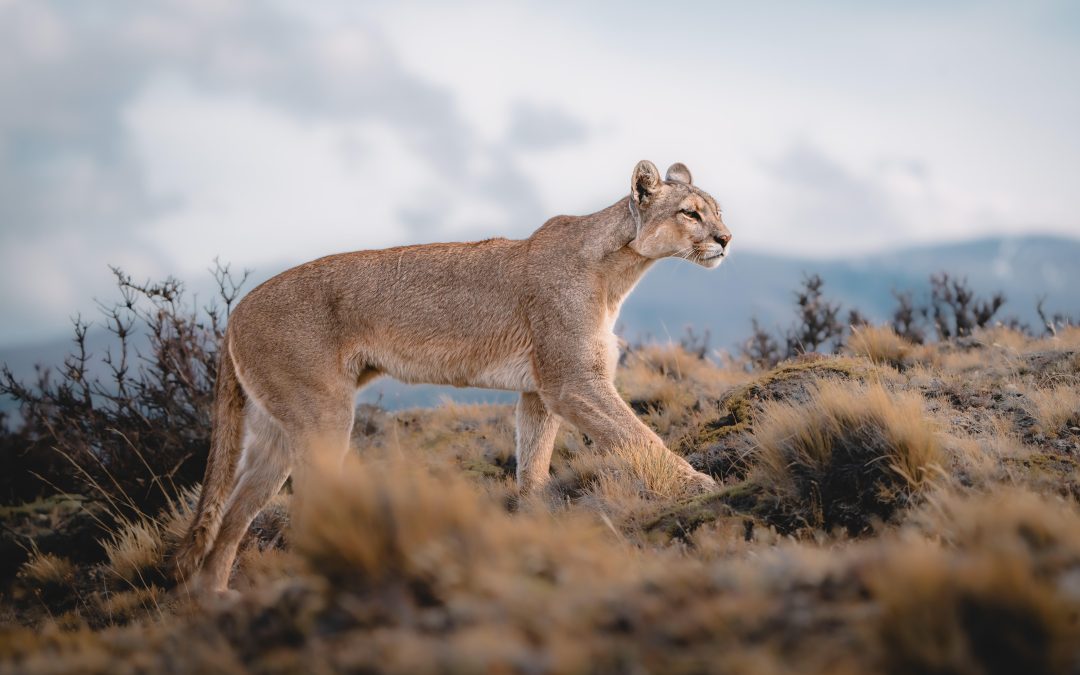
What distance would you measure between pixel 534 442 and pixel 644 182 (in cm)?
248

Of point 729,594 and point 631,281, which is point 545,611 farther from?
point 631,281

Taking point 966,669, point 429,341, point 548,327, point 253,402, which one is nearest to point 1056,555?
point 966,669

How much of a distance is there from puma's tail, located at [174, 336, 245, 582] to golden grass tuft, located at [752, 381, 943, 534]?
160 inches

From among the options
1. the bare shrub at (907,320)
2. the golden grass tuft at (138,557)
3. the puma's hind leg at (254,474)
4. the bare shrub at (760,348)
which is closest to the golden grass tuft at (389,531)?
the puma's hind leg at (254,474)

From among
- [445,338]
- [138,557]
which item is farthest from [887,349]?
[138,557]

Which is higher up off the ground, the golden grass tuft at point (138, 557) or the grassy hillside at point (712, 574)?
the grassy hillside at point (712, 574)

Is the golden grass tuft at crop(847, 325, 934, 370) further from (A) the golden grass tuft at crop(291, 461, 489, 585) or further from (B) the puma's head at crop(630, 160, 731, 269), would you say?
(A) the golden grass tuft at crop(291, 461, 489, 585)

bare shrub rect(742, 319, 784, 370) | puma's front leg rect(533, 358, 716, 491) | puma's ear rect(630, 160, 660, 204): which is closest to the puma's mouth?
puma's ear rect(630, 160, 660, 204)

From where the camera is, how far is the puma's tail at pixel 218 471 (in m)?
6.23

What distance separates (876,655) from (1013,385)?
20.1 ft

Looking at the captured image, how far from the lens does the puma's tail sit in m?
6.23

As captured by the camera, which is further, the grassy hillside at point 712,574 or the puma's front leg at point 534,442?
the puma's front leg at point 534,442

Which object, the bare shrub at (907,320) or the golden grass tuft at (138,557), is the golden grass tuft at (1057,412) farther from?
the golden grass tuft at (138,557)

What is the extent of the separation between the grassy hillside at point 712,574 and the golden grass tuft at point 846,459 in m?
0.01
